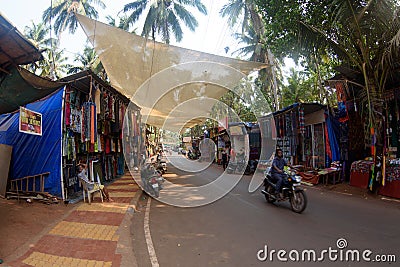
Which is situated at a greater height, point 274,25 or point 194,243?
point 274,25

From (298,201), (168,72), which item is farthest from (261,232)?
(168,72)

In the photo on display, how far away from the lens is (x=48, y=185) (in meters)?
8.07

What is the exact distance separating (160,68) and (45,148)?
4.80 meters

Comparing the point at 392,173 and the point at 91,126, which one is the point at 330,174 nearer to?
the point at 392,173

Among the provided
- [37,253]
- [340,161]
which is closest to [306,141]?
[340,161]

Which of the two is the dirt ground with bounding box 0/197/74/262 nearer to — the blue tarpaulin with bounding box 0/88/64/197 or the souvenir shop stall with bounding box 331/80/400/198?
the blue tarpaulin with bounding box 0/88/64/197

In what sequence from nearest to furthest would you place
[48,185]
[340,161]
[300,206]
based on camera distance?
[300,206]
[48,185]
[340,161]

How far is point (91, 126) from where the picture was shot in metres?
9.04

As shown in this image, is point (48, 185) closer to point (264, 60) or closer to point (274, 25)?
point (274, 25)

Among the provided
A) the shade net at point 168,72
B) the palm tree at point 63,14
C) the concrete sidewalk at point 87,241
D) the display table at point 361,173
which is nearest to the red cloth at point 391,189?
the display table at point 361,173

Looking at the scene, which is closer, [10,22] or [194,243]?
[10,22]

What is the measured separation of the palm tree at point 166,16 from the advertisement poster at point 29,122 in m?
12.7

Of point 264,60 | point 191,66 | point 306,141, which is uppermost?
point 264,60

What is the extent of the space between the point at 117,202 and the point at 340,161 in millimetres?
8763
